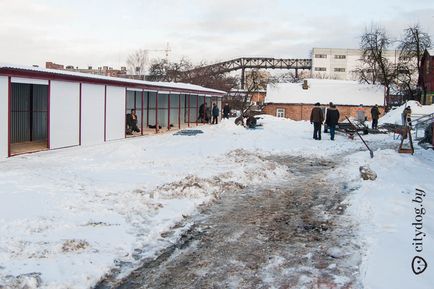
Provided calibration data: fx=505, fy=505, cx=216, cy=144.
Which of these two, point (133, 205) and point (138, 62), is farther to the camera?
point (138, 62)

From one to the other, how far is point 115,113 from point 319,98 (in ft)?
118

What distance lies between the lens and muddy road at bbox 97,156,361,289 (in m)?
5.73

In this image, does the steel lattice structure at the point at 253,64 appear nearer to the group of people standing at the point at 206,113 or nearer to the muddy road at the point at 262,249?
the group of people standing at the point at 206,113

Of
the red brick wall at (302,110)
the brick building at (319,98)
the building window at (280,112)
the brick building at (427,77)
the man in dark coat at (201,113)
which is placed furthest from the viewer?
the building window at (280,112)

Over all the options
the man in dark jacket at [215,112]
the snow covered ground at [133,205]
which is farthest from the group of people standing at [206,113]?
the snow covered ground at [133,205]

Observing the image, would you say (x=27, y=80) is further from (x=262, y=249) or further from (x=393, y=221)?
(x=393, y=221)

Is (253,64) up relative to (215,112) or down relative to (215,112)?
up

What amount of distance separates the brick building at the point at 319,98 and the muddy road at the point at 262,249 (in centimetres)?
4377

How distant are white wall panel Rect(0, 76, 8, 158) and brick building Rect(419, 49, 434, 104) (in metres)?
38.7

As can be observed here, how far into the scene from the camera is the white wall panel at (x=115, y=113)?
22084 mm

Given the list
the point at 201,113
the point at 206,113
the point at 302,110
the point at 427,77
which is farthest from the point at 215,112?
the point at 427,77

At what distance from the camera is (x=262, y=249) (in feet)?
22.9

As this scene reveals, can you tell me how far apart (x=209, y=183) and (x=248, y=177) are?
5.23 ft

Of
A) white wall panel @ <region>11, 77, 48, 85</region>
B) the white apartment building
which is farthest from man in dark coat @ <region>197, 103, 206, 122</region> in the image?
the white apartment building
